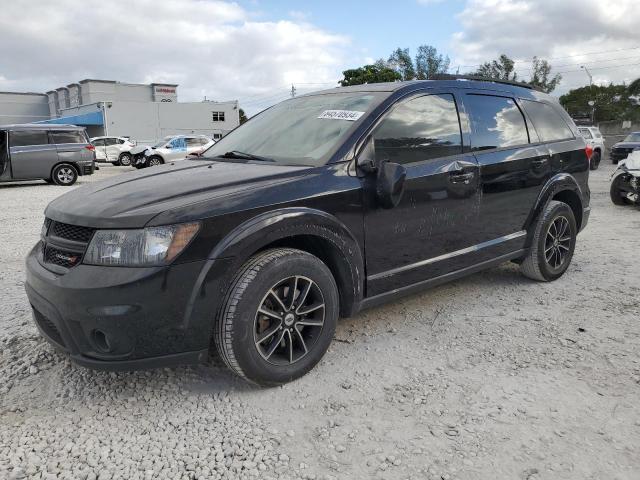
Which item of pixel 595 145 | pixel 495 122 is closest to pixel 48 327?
pixel 495 122

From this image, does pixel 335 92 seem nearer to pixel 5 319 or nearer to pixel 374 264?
pixel 374 264

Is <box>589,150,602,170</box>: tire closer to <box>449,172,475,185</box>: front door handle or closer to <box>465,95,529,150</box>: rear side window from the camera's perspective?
<box>465,95,529,150</box>: rear side window

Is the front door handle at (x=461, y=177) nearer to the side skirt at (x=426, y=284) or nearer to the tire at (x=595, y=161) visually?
the side skirt at (x=426, y=284)

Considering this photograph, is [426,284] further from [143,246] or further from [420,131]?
[143,246]

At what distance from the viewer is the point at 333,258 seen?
2.95 m

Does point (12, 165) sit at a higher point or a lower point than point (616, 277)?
higher

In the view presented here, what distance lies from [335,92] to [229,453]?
261 centimetres

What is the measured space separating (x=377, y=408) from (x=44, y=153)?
14.6 metres

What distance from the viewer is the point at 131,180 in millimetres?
3037

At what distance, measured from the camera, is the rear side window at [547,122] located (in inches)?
173

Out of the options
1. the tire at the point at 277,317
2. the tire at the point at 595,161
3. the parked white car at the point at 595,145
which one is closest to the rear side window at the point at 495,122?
the tire at the point at 277,317

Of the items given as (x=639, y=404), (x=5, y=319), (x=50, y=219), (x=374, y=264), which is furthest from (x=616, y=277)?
(x=5, y=319)

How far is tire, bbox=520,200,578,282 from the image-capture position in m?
4.34

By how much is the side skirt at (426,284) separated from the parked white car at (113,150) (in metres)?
25.5
